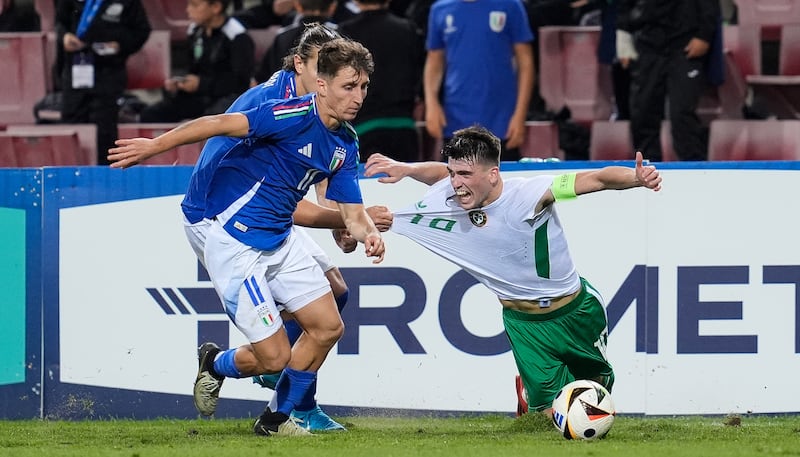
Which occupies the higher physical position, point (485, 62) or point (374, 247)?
point (485, 62)

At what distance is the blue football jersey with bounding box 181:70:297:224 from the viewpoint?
6.48m

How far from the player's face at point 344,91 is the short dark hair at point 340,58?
24 millimetres

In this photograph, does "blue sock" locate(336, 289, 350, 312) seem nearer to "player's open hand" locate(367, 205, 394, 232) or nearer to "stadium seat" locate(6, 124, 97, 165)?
"player's open hand" locate(367, 205, 394, 232)

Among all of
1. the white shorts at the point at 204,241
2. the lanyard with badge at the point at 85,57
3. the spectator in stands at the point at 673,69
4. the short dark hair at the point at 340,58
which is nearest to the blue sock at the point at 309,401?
the white shorts at the point at 204,241

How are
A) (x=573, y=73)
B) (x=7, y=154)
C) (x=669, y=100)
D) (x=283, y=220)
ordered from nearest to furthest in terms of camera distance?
1. (x=283, y=220)
2. (x=669, y=100)
3. (x=7, y=154)
4. (x=573, y=73)

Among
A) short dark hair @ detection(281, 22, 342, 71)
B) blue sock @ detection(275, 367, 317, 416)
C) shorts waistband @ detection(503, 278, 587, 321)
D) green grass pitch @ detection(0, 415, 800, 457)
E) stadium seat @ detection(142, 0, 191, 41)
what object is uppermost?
short dark hair @ detection(281, 22, 342, 71)

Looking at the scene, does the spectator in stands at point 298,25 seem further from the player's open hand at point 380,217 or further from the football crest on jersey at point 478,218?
the football crest on jersey at point 478,218

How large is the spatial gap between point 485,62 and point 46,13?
14.6ft

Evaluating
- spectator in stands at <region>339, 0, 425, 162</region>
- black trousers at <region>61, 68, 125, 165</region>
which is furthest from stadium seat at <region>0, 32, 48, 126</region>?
spectator in stands at <region>339, 0, 425, 162</region>

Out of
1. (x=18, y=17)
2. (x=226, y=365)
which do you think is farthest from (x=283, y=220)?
(x=18, y=17)

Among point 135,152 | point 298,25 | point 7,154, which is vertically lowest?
point 7,154

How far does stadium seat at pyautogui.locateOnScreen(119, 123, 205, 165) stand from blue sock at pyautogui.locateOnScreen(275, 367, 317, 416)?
3.70 m

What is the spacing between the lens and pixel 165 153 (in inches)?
392

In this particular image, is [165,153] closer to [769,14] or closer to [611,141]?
[611,141]
